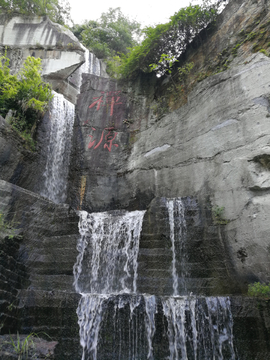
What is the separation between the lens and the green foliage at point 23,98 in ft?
29.5

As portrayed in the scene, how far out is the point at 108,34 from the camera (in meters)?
17.5

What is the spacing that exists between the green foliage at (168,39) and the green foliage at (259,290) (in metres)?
7.85

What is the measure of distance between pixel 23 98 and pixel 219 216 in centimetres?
721

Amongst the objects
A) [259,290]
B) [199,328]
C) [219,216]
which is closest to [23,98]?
[219,216]

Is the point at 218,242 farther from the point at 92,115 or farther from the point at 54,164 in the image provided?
the point at 92,115

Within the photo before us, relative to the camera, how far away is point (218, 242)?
235 inches

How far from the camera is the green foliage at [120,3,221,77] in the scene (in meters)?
9.80

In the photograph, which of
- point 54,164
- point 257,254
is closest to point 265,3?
point 257,254

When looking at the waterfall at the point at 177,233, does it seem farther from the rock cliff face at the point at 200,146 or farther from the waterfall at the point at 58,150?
the waterfall at the point at 58,150

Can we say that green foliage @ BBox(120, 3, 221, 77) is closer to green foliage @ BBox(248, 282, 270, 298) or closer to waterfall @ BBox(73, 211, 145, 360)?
waterfall @ BBox(73, 211, 145, 360)

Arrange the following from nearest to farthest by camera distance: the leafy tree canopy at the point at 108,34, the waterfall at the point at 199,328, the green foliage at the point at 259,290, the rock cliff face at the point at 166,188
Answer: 1. the waterfall at the point at 199,328
2. the green foliage at the point at 259,290
3. the rock cliff face at the point at 166,188
4. the leafy tree canopy at the point at 108,34

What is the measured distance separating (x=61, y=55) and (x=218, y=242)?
11974 mm

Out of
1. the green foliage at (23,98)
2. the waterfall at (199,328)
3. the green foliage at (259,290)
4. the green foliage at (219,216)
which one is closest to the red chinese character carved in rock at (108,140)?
the green foliage at (23,98)

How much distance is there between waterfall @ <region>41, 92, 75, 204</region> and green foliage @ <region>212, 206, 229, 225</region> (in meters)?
5.14
